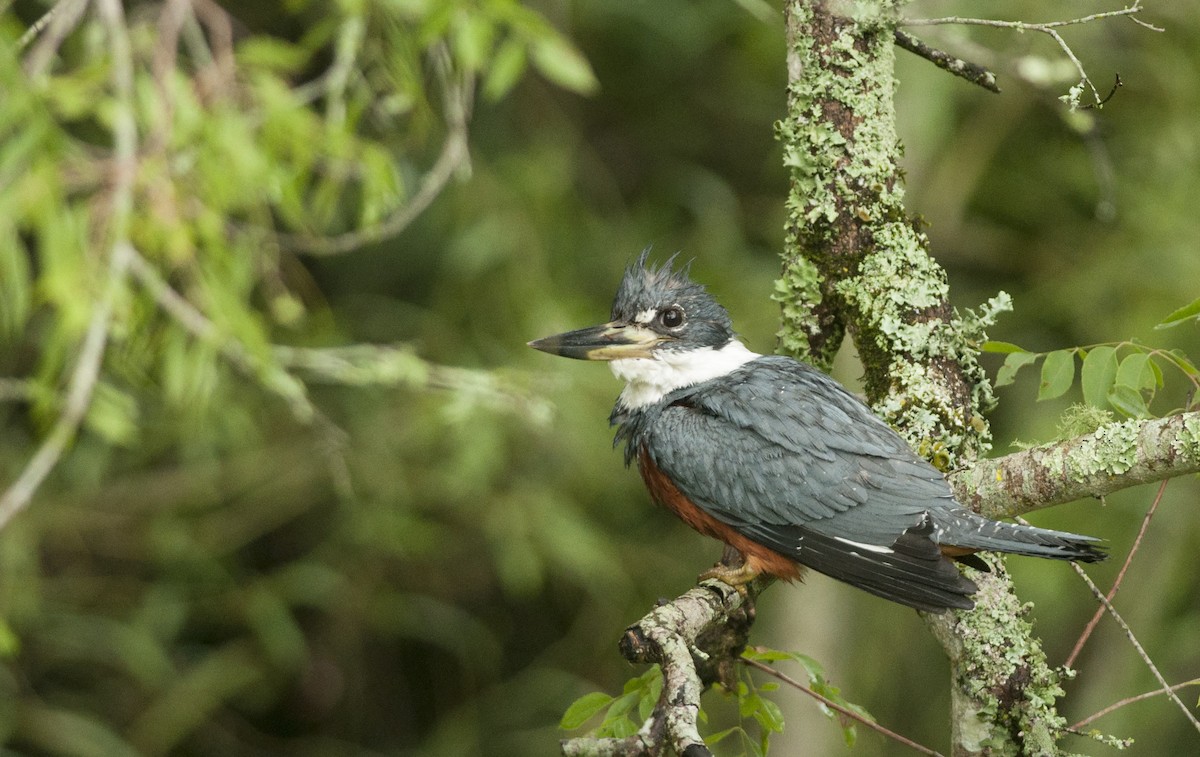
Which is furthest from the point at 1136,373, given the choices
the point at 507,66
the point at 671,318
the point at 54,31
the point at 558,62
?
the point at 54,31

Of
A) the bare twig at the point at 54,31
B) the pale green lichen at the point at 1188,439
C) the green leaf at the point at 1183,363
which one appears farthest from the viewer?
the bare twig at the point at 54,31

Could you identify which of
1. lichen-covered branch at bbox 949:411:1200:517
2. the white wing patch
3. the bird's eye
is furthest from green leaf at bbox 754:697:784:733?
the bird's eye

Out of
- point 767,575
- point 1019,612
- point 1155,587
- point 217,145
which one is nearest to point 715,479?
point 767,575

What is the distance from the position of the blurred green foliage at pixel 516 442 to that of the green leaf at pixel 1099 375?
204 cm

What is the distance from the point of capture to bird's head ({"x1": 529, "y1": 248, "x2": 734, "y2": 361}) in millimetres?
2756

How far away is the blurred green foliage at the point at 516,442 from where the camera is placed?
4320 millimetres

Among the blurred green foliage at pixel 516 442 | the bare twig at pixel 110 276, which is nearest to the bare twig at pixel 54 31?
the bare twig at pixel 110 276

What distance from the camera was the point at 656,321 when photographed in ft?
9.18

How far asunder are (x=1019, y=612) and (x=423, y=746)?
12.1 feet

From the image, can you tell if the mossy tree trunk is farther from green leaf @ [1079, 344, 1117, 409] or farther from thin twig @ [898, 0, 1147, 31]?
green leaf @ [1079, 344, 1117, 409]

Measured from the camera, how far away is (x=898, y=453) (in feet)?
7.49

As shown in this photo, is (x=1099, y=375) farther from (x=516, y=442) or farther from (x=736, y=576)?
(x=516, y=442)

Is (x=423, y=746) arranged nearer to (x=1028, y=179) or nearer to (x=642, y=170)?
(x=642, y=170)

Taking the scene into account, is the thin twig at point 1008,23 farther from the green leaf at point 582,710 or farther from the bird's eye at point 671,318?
the green leaf at point 582,710
